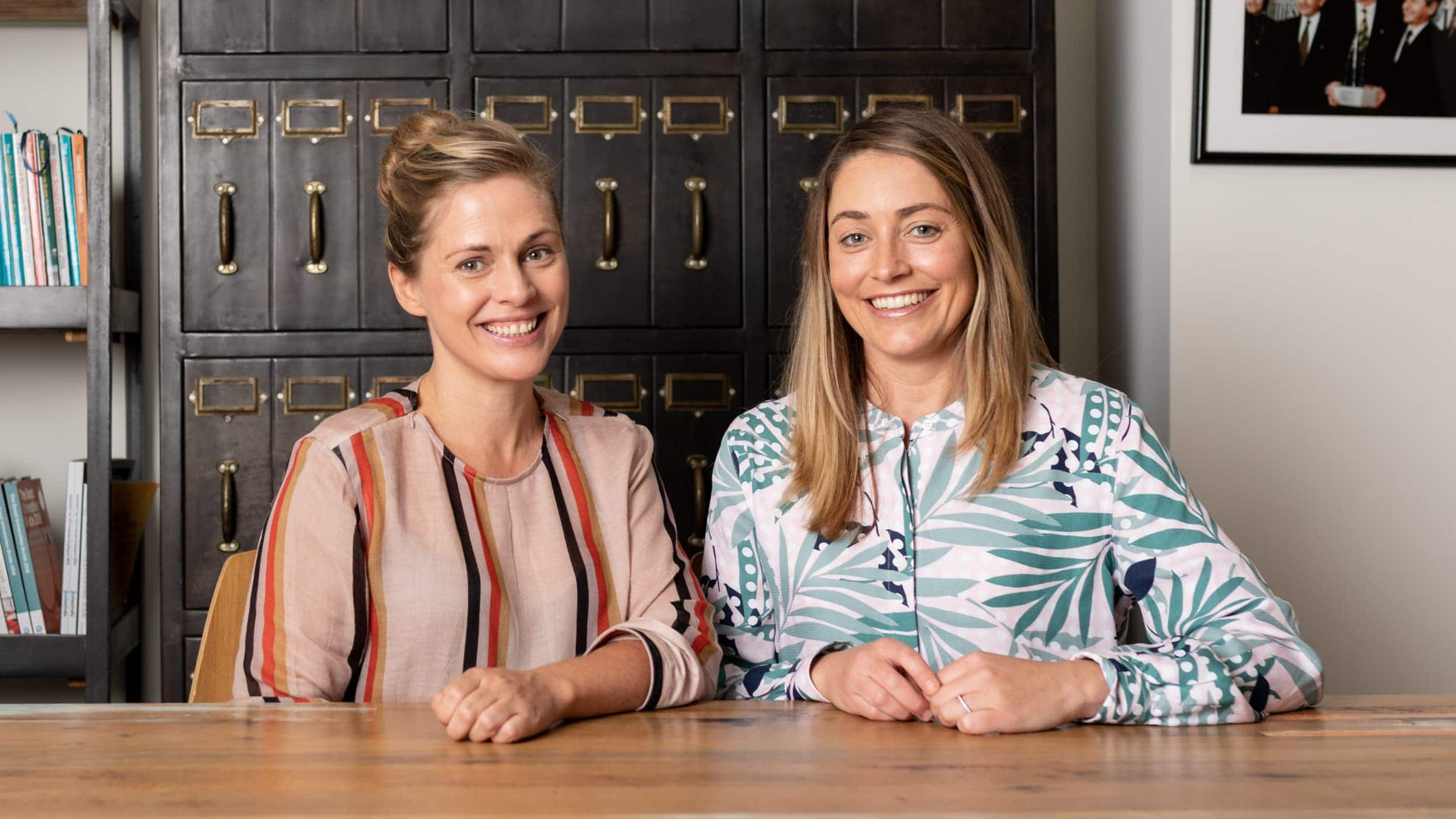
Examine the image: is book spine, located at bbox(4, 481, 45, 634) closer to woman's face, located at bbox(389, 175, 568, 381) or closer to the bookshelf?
the bookshelf

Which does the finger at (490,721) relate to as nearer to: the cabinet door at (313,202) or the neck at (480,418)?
the neck at (480,418)

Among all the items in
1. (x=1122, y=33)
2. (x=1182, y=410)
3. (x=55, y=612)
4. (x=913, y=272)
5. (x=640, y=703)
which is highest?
(x=1122, y=33)

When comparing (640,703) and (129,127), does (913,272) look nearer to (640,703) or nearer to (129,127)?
(640,703)

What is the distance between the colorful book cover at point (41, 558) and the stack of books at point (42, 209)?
47cm

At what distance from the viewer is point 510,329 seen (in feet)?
4.91

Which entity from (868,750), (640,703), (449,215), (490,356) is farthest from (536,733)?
(449,215)

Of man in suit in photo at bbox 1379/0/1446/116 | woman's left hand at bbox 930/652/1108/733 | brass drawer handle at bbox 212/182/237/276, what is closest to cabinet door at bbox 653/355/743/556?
brass drawer handle at bbox 212/182/237/276

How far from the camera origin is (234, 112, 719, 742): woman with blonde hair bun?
4.38 ft

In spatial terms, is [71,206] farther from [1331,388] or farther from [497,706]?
[1331,388]

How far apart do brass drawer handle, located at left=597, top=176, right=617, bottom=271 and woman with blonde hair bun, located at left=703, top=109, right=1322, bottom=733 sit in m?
0.86

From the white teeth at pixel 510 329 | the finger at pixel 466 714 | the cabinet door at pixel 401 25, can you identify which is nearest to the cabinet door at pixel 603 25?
the cabinet door at pixel 401 25

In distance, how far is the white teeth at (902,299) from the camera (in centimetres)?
155

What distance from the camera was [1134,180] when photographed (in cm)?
265

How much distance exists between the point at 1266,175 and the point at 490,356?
69.8 inches
